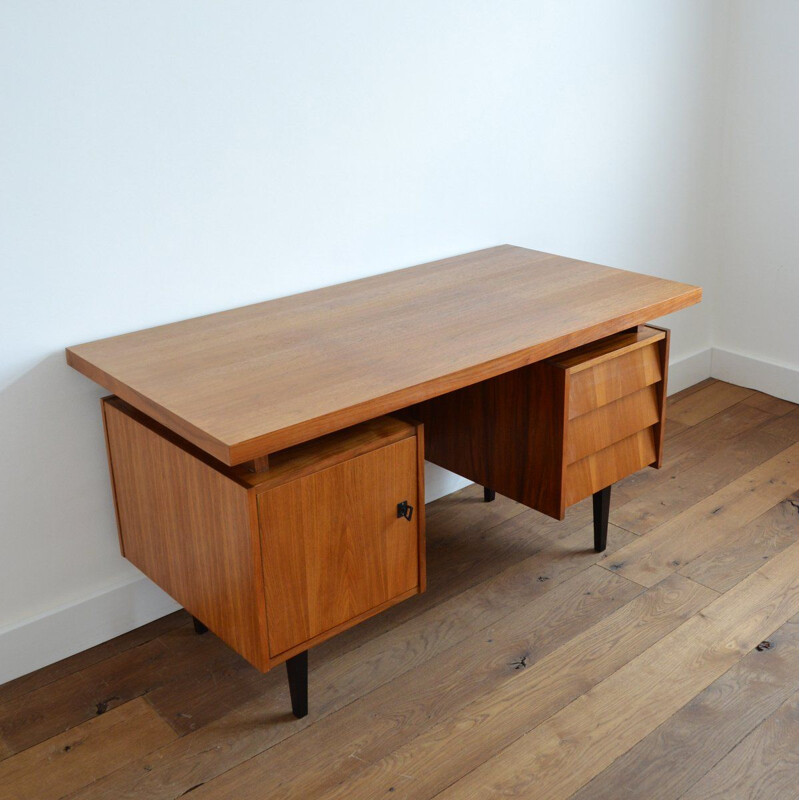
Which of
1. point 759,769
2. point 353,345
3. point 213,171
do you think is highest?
point 213,171

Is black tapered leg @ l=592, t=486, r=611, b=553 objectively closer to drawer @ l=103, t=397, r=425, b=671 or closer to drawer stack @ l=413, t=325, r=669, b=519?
drawer stack @ l=413, t=325, r=669, b=519

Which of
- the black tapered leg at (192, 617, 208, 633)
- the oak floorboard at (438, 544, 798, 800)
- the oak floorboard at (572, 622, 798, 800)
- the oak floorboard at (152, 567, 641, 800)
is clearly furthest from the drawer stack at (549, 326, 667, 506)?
the black tapered leg at (192, 617, 208, 633)

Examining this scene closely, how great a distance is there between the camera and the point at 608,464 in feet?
6.67

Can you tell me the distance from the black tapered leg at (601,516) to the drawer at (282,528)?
1.92ft

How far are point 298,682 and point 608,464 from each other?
0.80 metres

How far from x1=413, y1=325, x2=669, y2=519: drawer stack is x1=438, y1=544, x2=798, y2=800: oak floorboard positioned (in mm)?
343

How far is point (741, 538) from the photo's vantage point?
2.28 m

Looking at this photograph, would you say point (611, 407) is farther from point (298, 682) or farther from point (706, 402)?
point (706, 402)

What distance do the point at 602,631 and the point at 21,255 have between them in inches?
52.7

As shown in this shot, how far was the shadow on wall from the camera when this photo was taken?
174 centimetres

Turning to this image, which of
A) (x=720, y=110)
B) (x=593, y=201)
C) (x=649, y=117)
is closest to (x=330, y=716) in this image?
(x=593, y=201)

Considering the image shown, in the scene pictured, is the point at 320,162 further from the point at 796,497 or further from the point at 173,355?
the point at 796,497

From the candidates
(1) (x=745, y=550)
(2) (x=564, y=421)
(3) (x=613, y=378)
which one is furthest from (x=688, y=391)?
(2) (x=564, y=421)

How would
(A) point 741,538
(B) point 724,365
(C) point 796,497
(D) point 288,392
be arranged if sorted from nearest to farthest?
(D) point 288,392, (A) point 741,538, (C) point 796,497, (B) point 724,365
